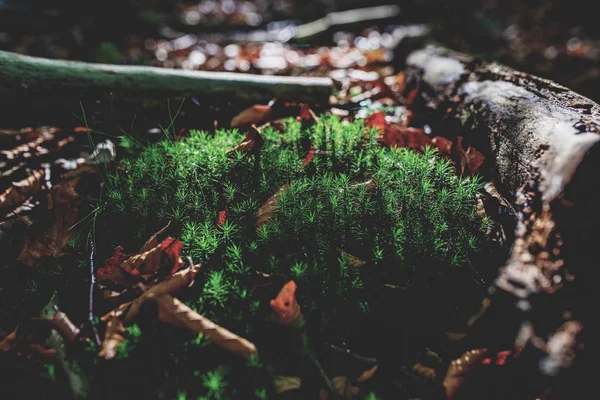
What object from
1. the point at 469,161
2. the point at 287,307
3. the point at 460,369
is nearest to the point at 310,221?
the point at 287,307

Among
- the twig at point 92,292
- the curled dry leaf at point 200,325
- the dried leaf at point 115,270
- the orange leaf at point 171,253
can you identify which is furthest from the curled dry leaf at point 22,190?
the curled dry leaf at point 200,325

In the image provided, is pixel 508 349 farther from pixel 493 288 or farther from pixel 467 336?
pixel 493 288

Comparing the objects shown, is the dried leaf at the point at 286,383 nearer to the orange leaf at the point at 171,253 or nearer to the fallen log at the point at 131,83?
the orange leaf at the point at 171,253

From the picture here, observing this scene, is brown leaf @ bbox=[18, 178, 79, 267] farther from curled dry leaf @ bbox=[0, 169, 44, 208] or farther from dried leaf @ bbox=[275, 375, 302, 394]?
dried leaf @ bbox=[275, 375, 302, 394]

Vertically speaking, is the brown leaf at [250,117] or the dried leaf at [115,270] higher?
the brown leaf at [250,117]

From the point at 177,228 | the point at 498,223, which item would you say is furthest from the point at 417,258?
the point at 177,228
